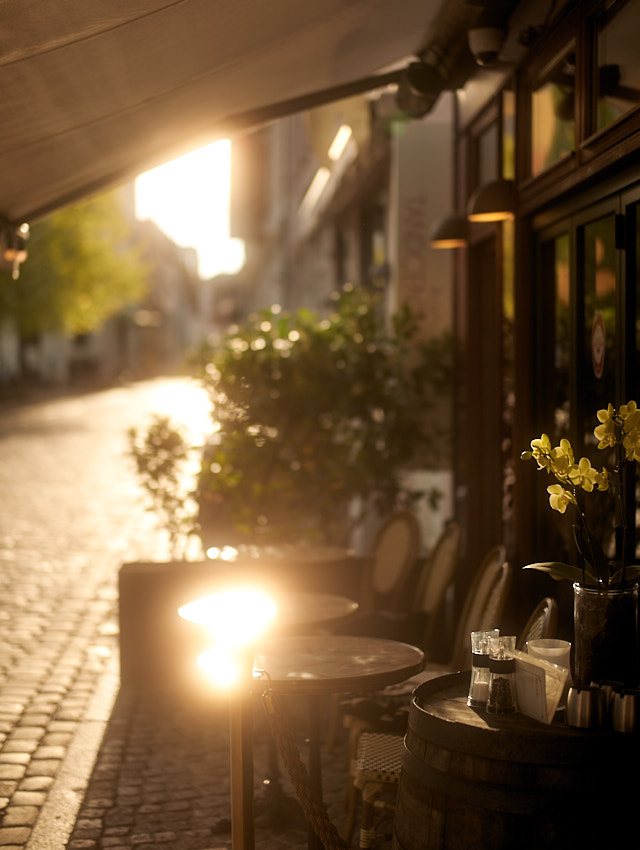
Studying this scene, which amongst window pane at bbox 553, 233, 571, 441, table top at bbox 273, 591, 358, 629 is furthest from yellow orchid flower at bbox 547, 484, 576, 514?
window pane at bbox 553, 233, 571, 441

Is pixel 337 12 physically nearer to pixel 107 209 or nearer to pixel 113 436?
pixel 113 436

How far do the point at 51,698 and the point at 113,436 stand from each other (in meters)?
17.6

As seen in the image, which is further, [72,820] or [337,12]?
[337,12]

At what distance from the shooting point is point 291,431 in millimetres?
7273

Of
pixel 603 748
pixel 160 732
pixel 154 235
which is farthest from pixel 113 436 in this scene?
pixel 154 235

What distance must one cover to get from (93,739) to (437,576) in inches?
74.9

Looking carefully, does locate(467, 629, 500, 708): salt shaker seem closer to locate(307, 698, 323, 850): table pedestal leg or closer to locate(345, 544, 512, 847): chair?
locate(345, 544, 512, 847): chair

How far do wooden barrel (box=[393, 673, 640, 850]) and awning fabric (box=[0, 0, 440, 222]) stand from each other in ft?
8.39

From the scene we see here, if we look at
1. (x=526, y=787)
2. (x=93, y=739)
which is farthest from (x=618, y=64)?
(x=93, y=739)

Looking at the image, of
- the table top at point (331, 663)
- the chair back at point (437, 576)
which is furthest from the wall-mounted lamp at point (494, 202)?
the table top at point (331, 663)

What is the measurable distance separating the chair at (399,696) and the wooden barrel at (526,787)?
3.12 feet

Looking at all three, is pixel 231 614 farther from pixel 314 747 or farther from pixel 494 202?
pixel 494 202

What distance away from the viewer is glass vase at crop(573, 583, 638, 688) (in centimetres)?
Answer: 290

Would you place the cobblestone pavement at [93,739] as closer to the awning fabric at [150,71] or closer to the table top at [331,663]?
the table top at [331,663]
